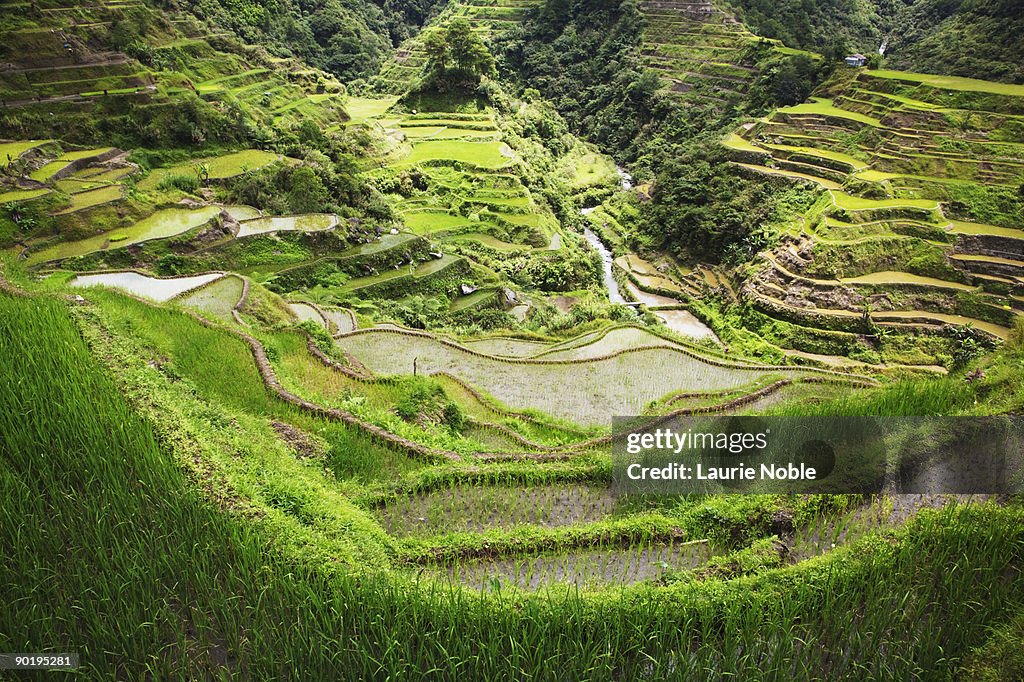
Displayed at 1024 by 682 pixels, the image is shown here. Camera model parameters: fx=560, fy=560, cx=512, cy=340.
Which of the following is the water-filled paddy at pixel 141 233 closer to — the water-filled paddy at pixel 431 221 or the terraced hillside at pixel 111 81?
the terraced hillside at pixel 111 81

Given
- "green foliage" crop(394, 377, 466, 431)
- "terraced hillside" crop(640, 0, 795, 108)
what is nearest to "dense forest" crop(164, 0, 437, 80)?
"terraced hillside" crop(640, 0, 795, 108)

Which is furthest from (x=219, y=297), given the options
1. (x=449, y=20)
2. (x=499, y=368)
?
(x=449, y=20)

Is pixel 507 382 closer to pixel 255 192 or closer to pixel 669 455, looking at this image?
pixel 669 455

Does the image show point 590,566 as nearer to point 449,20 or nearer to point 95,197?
point 95,197

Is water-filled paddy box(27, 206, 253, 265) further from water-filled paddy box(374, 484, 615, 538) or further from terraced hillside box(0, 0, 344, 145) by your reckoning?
water-filled paddy box(374, 484, 615, 538)

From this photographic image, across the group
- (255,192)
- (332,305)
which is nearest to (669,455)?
(332,305)
